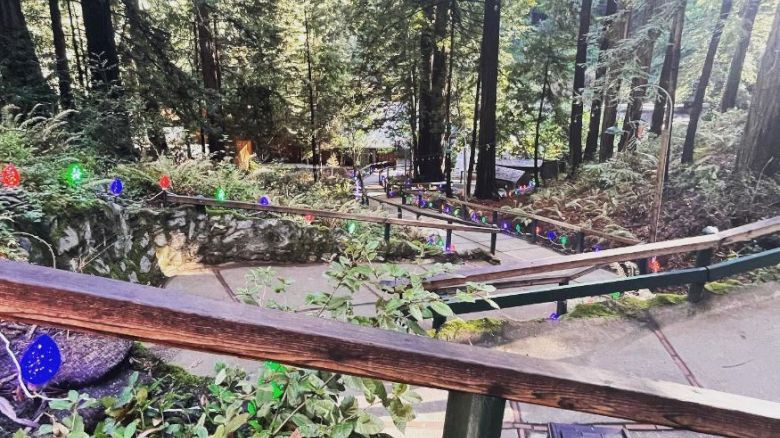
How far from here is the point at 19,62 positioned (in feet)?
19.5

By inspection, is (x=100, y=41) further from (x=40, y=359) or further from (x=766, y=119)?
(x=766, y=119)

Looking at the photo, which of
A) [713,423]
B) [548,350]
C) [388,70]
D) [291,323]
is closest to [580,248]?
[548,350]

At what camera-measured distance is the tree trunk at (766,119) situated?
601cm

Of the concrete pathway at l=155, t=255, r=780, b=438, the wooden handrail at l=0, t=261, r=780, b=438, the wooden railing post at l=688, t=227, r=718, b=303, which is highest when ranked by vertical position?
the wooden handrail at l=0, t=261, r=780, b=438

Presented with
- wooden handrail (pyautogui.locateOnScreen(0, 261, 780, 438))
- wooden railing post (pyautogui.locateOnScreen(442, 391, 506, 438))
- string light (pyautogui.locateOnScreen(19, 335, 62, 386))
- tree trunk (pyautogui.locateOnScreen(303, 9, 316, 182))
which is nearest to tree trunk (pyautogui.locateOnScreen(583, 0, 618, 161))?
tree trunk (pyautogui.locateOnScreen(303, 9, 316, 182))

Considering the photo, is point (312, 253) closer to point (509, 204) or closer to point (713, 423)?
point (713, 423)

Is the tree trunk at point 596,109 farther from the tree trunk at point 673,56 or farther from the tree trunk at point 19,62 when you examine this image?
the tree trunk at point 19,62

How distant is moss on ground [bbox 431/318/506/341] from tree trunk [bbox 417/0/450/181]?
1193cm

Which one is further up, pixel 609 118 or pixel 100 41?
pixel 100 41

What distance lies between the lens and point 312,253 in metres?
6.02

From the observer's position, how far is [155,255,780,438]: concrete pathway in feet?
7.22

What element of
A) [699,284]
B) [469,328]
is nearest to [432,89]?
[699,284]

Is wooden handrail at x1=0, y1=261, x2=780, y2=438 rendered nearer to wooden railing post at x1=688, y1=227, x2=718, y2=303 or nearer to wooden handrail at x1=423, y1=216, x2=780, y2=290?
wooden handrail at x1=423, y1=216, x2=780, y2=290

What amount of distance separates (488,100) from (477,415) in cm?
1261
